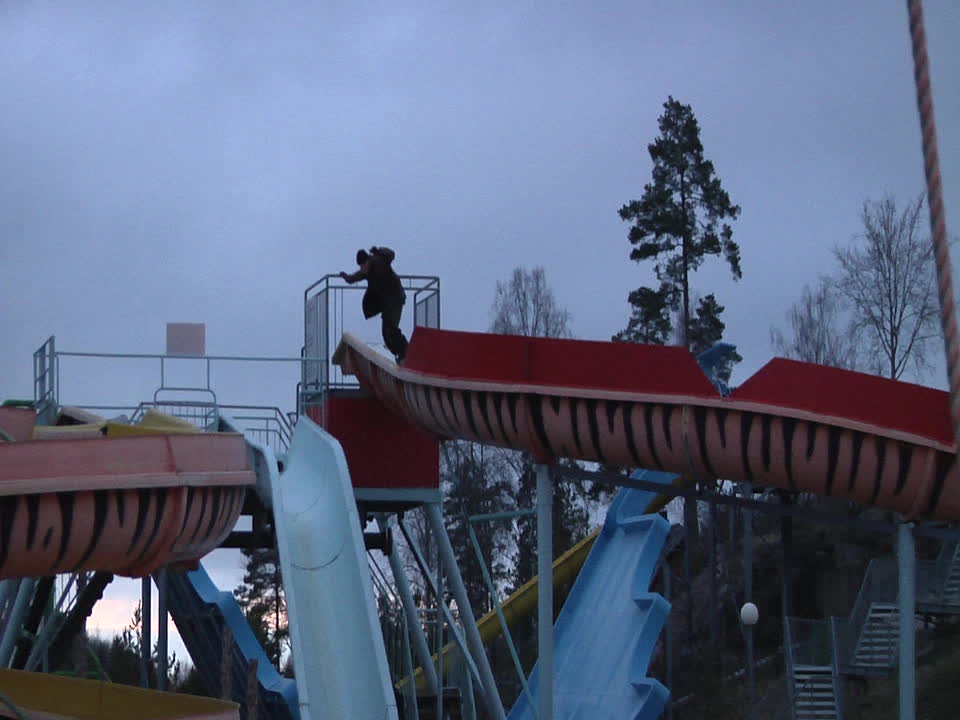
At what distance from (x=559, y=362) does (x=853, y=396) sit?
307 centimetres

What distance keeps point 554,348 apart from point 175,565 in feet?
15.2

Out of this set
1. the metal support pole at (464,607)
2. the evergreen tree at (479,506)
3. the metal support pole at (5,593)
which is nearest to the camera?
the metal support pole at (464,607)

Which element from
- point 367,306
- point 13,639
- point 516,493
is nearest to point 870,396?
point 367,306

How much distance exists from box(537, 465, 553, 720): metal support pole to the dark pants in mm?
3350

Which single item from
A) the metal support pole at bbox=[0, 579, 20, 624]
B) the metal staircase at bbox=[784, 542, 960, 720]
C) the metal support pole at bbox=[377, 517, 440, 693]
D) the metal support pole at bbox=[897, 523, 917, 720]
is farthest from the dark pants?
the metal staircase at bbox=[784, 542, 960, 720]

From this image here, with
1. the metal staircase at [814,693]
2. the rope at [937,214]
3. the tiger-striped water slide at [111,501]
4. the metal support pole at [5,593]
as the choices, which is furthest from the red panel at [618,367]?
the metal staircase at [814,693]

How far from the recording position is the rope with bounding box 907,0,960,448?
5.79 metres

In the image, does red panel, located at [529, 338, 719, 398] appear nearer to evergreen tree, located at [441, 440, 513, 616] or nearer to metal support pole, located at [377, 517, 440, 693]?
metal support pole, located at [377, 517, 440, 693]

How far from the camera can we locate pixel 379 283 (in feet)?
58.5

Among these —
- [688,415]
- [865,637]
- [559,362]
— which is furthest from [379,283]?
[865,637]

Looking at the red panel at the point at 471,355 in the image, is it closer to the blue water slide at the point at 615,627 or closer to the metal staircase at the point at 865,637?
the blue water slide at the point at 615,627

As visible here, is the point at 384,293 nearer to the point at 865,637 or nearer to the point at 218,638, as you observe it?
the point at 218,638

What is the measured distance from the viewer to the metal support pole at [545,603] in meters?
14.6

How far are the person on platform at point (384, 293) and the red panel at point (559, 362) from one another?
1.88m
